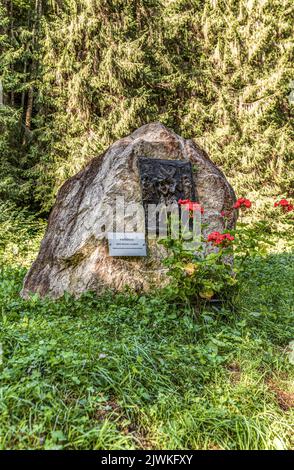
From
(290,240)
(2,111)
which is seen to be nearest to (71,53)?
(2,111)

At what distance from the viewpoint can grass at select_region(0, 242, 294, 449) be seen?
1840 millimetres

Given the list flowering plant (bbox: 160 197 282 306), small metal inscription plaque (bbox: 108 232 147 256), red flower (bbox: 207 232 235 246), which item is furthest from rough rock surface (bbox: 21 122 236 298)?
red flower (bbox: 207 232 235 246)

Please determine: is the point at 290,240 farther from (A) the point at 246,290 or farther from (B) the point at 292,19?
(B) the point at 292,19

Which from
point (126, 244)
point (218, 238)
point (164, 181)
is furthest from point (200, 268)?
point (164, 181)

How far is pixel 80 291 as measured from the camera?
11.8 ft

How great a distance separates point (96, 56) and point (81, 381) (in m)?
8.20

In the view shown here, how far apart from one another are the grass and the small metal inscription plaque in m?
0.48

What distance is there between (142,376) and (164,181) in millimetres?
2189

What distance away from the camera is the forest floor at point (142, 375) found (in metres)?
1.84

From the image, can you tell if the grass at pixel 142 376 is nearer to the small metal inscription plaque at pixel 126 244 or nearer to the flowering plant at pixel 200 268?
the flowering plant at pixel 200 268

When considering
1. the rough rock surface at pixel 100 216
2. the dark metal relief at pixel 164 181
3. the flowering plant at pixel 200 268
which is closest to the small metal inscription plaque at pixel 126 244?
the rough rock surface at pixel 100 216

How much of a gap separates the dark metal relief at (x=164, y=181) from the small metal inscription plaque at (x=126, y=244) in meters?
0.39

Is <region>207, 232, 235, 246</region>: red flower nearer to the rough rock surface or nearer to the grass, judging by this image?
the grass
